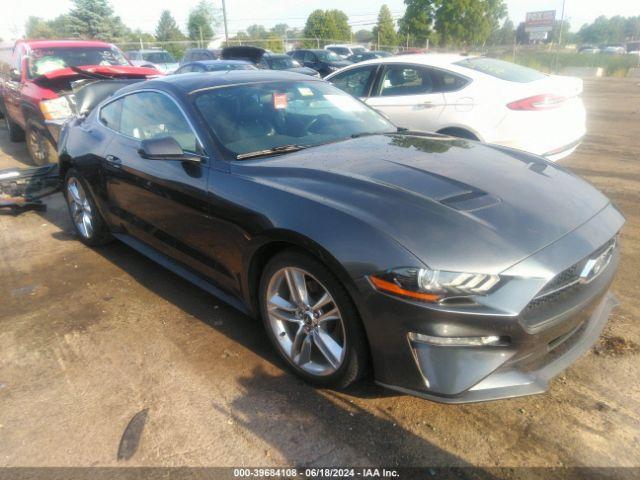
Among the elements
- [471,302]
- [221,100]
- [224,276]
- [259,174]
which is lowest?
[224,276]

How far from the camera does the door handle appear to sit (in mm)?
4016

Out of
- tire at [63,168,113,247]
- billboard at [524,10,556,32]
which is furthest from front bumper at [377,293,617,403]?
billboard at [524,10,556,32]

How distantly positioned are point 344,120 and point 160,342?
6.72ft

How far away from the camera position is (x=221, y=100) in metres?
3.50

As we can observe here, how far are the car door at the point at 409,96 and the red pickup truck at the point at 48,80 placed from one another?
3.68 meters

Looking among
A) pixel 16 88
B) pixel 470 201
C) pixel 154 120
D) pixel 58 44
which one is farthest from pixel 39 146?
pixel 470 201

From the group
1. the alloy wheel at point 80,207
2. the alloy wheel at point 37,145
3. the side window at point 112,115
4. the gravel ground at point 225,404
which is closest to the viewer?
the gravel ground at point 225,404

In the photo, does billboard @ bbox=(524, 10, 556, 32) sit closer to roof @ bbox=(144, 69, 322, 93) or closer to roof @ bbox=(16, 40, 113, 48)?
roof @ bbox=(16, 40, 113, 48)

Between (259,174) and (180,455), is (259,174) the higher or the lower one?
the higher one

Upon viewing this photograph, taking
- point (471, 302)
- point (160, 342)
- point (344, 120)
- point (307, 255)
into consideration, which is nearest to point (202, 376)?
point (160, 342)

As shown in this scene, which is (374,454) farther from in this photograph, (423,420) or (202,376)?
(202,376)

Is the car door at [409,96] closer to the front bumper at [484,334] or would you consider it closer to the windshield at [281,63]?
the front bumper at [484,334]

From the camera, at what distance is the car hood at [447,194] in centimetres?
221

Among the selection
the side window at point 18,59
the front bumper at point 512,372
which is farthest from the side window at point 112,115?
the side window at point 18,59
